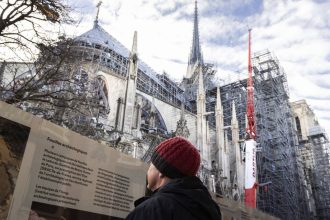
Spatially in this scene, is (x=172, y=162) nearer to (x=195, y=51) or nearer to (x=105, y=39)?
(x=105, y=39)

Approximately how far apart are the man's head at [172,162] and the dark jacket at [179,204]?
0.08 metres

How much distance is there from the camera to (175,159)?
Answer: 179 centimetres

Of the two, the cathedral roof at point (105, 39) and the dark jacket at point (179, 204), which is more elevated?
the cathedral roof at point (105, 39)

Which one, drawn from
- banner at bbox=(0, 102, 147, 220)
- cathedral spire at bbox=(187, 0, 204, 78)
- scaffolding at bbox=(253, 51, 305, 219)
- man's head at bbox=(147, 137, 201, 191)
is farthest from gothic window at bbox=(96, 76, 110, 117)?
cathedral spire at bbox=(187, 0, 204, 78)

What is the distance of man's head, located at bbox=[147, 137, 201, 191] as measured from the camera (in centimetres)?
179

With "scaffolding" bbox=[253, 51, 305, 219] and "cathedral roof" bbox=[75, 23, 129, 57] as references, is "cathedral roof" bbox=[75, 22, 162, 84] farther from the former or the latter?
"scaffolding" bbox=[253, 51, 305, 219]

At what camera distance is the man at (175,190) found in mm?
1504

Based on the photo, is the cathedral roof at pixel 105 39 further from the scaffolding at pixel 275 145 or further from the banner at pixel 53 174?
the banner at pixel 53 174

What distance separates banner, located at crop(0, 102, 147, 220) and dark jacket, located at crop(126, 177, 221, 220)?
1.48m

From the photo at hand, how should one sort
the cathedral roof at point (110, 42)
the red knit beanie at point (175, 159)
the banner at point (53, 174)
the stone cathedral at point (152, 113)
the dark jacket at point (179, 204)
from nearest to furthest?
the dark jacket at point (179, 204) < the red knit beanie at point (175, 159) < the banner at point (53, 174) < the stone cathedral at point (152, 113) < the cathedral roof at point (110, 42)

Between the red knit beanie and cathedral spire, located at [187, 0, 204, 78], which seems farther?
cathedral spire, located at [187, 0, 204, 78]

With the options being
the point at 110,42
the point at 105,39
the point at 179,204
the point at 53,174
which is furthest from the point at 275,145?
the point at 179,204

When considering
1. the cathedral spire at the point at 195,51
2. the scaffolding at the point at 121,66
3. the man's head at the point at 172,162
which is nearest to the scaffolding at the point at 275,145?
the scaffolding at the point at 121,66

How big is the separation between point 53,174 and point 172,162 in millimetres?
1480
